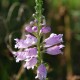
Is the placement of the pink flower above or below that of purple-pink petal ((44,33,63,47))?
below

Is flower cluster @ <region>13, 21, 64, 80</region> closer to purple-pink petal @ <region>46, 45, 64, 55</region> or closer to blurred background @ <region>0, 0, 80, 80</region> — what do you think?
purple-pink petal @ <region>46, 45, 64, 55</region>

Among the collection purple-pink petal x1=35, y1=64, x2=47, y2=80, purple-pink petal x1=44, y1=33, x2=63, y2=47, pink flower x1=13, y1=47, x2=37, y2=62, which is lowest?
purple-pink petal x1=35, y1=64, x2=47, y2=80

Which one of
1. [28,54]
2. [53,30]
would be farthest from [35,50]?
[53,30]

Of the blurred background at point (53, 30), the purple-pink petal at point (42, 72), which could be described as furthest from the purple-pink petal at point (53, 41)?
the blurred background at point (53, 30)

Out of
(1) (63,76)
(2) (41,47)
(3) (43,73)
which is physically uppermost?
(2) (41,47)

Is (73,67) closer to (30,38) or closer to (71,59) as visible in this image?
(71,59)

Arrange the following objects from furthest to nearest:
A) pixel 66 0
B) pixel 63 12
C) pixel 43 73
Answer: pixel 66 0
pixel 63 12
pixel 43 73

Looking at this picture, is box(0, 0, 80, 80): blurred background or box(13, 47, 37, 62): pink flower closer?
box(13, 47, 37, 62): pink flower

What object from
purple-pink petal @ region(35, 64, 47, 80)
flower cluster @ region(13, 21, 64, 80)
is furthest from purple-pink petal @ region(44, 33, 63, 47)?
purple-pink petal @ region(35, 64, 47, 80)

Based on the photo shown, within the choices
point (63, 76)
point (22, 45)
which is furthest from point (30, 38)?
point (63, 76)
